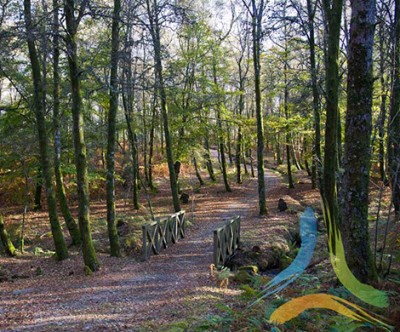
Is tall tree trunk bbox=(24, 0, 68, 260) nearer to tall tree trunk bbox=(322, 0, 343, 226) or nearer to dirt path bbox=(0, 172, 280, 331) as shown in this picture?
dirt path bbox=(0, 172, 280, 331)

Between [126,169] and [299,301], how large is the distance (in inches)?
703

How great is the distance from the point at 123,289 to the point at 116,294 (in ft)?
1.03

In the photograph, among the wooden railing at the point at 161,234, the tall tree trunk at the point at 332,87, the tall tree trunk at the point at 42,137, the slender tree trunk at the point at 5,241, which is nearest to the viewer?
the tall tree trunk at the point at 332,87

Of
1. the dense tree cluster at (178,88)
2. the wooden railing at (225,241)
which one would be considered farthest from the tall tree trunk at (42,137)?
the wooden railing at (225,241)

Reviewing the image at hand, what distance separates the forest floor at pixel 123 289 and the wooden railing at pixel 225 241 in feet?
1.22

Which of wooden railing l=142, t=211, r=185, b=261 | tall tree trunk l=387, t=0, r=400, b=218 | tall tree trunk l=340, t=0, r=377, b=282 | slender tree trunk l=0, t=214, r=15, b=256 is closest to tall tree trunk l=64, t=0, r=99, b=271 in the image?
wooden railing l=142, t=211, r=185, b=261

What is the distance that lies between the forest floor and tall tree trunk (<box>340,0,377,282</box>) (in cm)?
209

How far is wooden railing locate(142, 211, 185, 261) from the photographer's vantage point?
9.91 m

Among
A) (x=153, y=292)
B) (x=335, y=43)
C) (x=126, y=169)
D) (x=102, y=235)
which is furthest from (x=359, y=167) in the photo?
(x=126, y=169)

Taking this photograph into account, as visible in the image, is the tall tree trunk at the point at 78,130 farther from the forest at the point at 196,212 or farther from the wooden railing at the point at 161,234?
the wooden railing at the point at 161,234

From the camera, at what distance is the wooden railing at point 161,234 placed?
32.5ft

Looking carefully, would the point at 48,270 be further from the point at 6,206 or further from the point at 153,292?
the point at 6,206

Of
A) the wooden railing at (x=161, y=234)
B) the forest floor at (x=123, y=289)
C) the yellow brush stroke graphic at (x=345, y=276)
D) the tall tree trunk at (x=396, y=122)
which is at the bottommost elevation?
the forest floor at (x=123, y=289)

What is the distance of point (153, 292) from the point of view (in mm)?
7250
